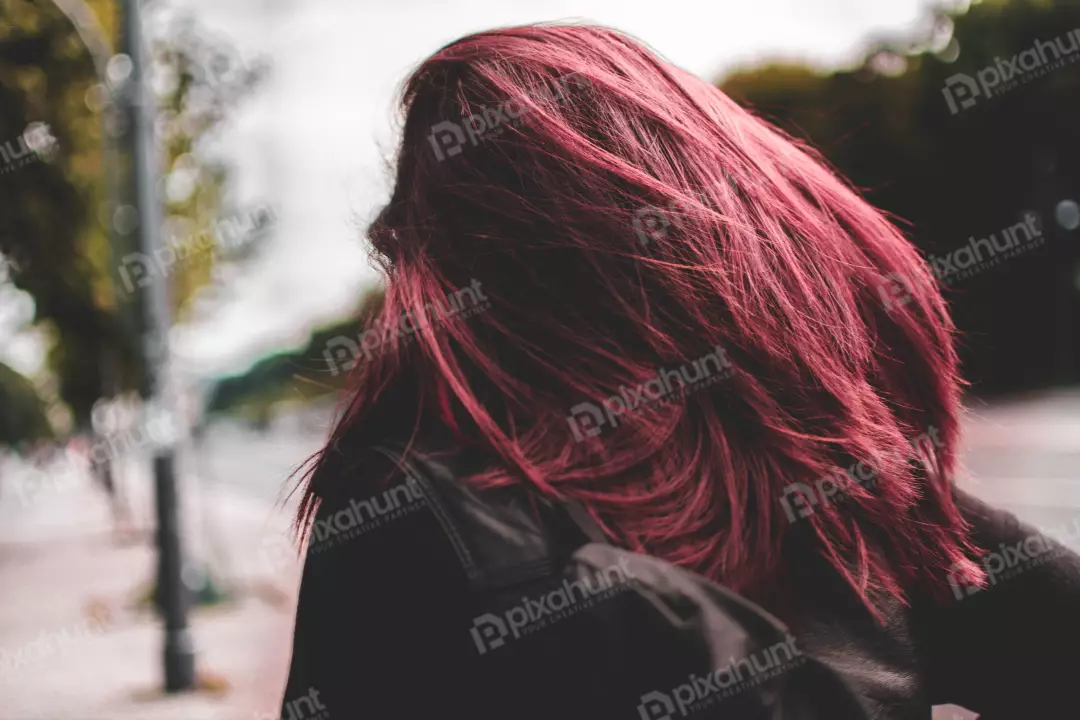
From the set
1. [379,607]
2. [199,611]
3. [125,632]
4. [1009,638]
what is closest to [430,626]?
[379,607]

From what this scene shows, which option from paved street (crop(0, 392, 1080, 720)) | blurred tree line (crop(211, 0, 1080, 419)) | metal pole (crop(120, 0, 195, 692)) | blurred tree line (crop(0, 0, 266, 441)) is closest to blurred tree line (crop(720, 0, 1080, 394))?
blurred tree line (crop(211, 0, 1080, 419))

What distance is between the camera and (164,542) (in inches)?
234

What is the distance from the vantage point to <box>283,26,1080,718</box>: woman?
1.00 meters

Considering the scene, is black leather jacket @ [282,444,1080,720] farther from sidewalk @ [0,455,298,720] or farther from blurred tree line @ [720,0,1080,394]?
blurred tree line @ [720,0,1080,394]

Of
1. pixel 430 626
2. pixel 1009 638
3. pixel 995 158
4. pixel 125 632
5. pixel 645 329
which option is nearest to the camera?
pixel 430 626

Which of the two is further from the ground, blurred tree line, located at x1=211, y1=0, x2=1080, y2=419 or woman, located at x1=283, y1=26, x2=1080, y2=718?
blurred tree line, located at x1=211, y1=0, x2=1080, y2=419

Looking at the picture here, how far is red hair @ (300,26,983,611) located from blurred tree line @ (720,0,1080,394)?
20.7 metres

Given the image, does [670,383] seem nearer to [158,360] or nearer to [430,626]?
[430,626]

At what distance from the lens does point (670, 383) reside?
3.54 ft

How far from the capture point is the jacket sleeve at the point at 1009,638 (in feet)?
3.93

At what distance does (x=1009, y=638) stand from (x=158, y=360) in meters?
5.63

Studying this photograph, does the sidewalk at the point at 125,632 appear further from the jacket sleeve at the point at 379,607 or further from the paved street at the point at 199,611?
the jacket sleeve at the point at 379,607

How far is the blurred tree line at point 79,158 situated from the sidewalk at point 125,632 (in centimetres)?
234

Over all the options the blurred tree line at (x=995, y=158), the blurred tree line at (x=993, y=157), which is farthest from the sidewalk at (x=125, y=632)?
the blurred tree line at (x=995, y=158)
